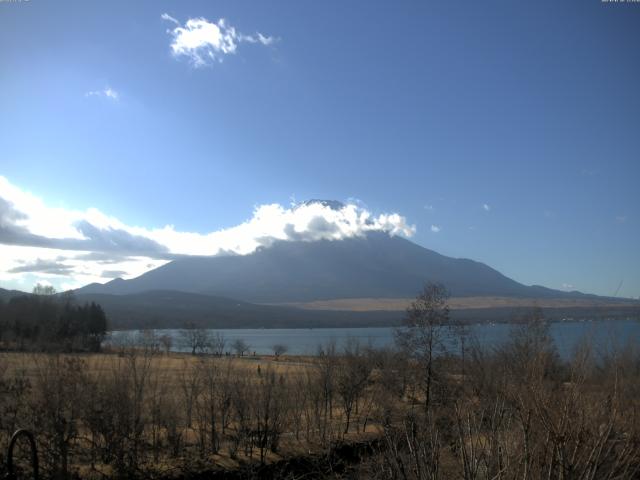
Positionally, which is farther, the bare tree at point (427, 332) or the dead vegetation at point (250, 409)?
the bare tree at point (427, 332)

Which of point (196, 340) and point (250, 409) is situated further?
point (196, 340)

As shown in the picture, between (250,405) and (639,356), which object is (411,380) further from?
(639,356)

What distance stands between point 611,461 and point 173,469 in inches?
673

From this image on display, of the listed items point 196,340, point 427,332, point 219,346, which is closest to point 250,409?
point 427,332

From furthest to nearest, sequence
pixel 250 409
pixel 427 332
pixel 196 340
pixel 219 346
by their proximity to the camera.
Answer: pixel 196 340 → pixel 219 346 → pixel 427 332 → pixel 250 409

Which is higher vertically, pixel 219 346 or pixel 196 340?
pixel 219 346

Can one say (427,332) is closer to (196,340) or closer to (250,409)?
(250,409)

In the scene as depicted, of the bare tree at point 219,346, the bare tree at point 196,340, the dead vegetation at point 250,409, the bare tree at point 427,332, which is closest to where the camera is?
the dead vegetation at point 250,409

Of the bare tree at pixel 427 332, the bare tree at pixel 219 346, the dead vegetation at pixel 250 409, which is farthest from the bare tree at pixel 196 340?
the dead vegetation at pixel 250 409

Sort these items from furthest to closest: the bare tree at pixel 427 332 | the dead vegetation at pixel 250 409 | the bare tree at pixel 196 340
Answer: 1. the bare tree at pixel 196 340
2. the bare tree at pixel 427 332
3. the dead vegetation at pixel 250 409

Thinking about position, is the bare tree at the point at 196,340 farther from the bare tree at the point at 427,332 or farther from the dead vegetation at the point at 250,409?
the dead vegetation at the point at 250,409

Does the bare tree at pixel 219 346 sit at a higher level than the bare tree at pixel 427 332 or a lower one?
lower

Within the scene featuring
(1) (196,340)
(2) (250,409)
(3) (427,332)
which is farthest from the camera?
(1) (196,340)

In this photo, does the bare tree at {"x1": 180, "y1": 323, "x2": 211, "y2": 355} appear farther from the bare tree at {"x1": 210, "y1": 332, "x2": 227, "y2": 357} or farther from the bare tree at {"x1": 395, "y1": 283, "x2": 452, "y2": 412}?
the bare tree at {"x1": 395, "y1": 283, "x2": 452, "y2": 412}
